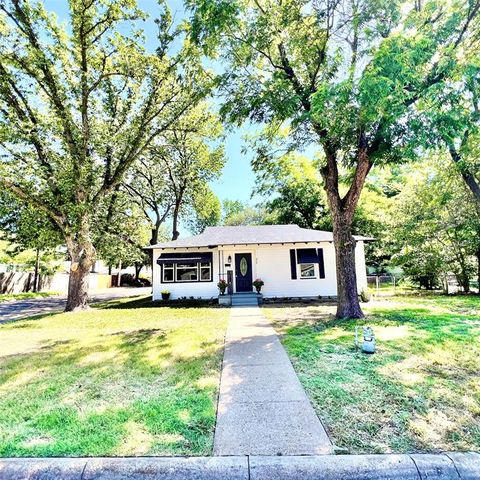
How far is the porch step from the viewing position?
13685 millimetres

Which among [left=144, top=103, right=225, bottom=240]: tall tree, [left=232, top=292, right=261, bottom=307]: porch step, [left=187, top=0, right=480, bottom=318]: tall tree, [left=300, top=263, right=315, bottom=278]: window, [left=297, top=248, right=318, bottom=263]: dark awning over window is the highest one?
[left=144, top=103, right=225, bottom=240]: tall tree

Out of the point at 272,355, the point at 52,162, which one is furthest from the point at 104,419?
the point at 52,162

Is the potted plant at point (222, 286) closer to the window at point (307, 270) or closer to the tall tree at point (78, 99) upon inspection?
the window at point (307, 270)

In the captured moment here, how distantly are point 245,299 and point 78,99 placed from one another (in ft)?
35.6

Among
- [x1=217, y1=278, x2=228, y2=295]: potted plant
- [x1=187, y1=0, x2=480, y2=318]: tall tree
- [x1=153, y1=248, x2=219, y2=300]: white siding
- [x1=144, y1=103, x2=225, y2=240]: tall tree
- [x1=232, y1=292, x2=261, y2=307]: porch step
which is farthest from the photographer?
[x1=144, y1=103, x2=225, y2=240]: tall tree

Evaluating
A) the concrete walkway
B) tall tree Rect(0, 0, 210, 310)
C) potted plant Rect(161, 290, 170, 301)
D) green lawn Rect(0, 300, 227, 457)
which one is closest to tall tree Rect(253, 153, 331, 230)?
potted plant Rect(161, 290, 170, 301)

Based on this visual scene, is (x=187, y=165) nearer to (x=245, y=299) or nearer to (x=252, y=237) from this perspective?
(x=252, y=237)

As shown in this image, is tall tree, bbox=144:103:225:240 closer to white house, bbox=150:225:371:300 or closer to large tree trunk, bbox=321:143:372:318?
white house, bbox=150:225:371:300

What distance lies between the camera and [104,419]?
3361 millimetres

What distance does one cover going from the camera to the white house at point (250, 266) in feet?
48.6

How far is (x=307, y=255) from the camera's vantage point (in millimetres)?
14844

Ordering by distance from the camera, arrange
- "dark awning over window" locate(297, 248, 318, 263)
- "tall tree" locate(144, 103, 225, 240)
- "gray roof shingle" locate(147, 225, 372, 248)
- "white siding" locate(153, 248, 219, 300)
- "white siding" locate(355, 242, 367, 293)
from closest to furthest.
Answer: "gray roof shingle" locate(147, 225, 372, 248) < "dark awning over window" locate(297, 248, 318, 263) < "white siding" locate(355, 242, 367, 293) < "white siding" locate(153, 248, 219, 300) < "tall tree" locate(144, 103, 225, 240)

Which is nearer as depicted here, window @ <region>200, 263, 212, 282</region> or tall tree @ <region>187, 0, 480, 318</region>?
tall tree @ <region>187, 0, 480, 318</region>

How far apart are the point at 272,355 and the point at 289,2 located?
8.62 m
